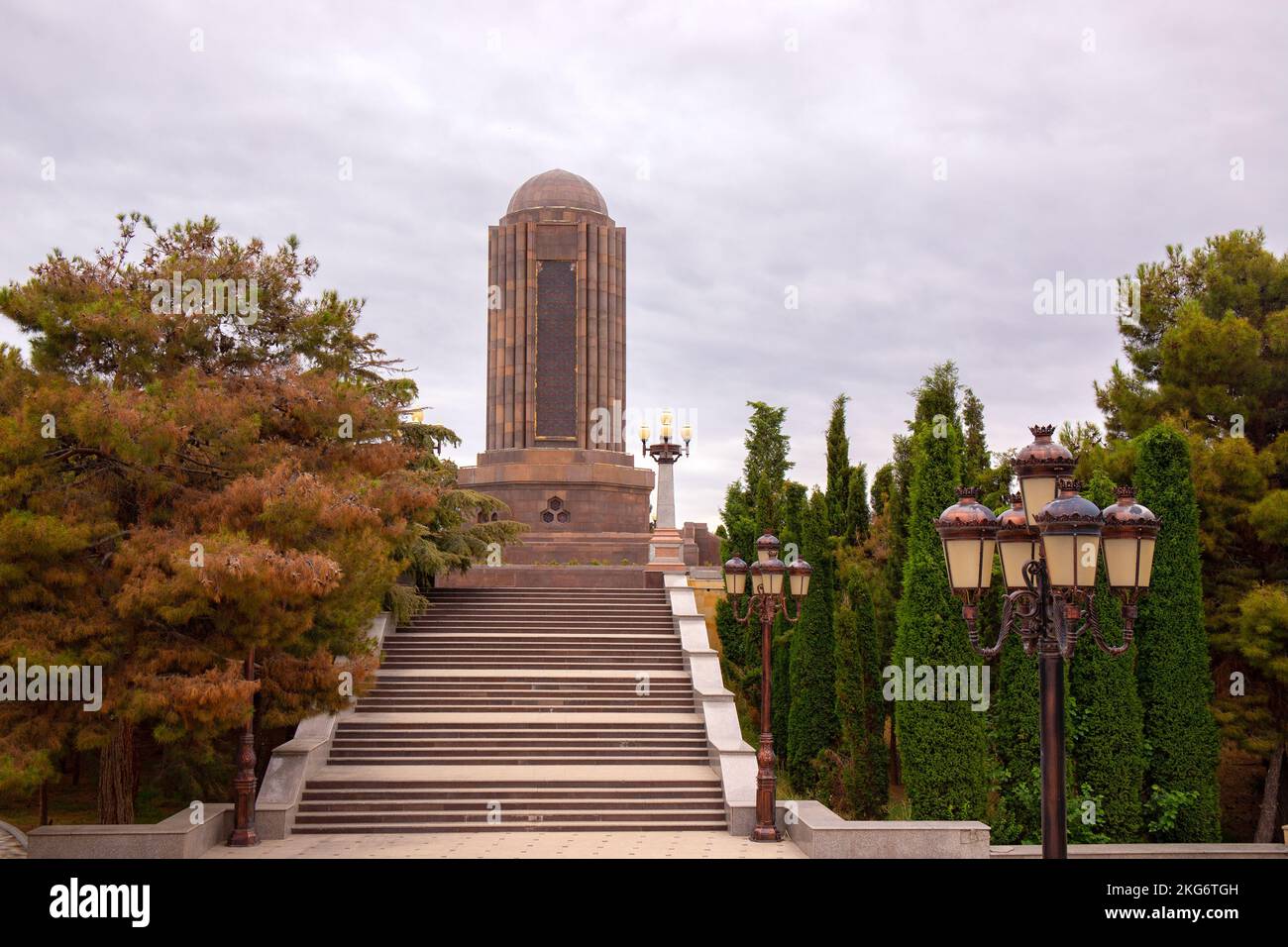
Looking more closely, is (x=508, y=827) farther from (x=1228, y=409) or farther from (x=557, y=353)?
(x=557, y=353)

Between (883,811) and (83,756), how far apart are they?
15.2 m

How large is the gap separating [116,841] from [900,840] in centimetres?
864

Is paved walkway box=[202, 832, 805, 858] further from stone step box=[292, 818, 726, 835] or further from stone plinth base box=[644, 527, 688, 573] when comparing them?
stone plinth base box=[644, 527, 688, 573]

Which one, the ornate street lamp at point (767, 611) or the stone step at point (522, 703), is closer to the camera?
the ornate street lamp at point (767, 611)

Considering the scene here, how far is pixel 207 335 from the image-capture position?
1434 cm

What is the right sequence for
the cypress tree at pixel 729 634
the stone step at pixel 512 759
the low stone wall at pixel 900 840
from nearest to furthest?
the low stone wall at pixel 900 840 → the stone step at pixel 512 759 → the cypress tree at pixel 729 634

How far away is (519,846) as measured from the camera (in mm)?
13438

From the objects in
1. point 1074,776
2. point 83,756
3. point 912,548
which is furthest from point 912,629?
point 83,756

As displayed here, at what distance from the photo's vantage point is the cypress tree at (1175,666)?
1542cm

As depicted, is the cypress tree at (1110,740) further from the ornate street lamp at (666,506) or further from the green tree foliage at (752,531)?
the ornate street lamp at (666,506)

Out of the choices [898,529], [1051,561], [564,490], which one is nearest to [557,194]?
[564,490]

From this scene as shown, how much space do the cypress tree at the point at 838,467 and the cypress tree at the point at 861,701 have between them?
6749 millimetres

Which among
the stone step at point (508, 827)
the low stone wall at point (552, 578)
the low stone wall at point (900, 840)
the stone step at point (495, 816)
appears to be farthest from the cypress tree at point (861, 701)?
the low stone wall at point (552, 578)

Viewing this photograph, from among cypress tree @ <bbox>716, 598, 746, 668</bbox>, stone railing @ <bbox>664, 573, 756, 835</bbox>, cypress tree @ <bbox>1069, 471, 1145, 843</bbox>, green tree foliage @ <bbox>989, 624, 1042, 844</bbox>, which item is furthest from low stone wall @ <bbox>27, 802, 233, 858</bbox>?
cypress tree @ <bbox>716, 598, 746, 668</bbox>
